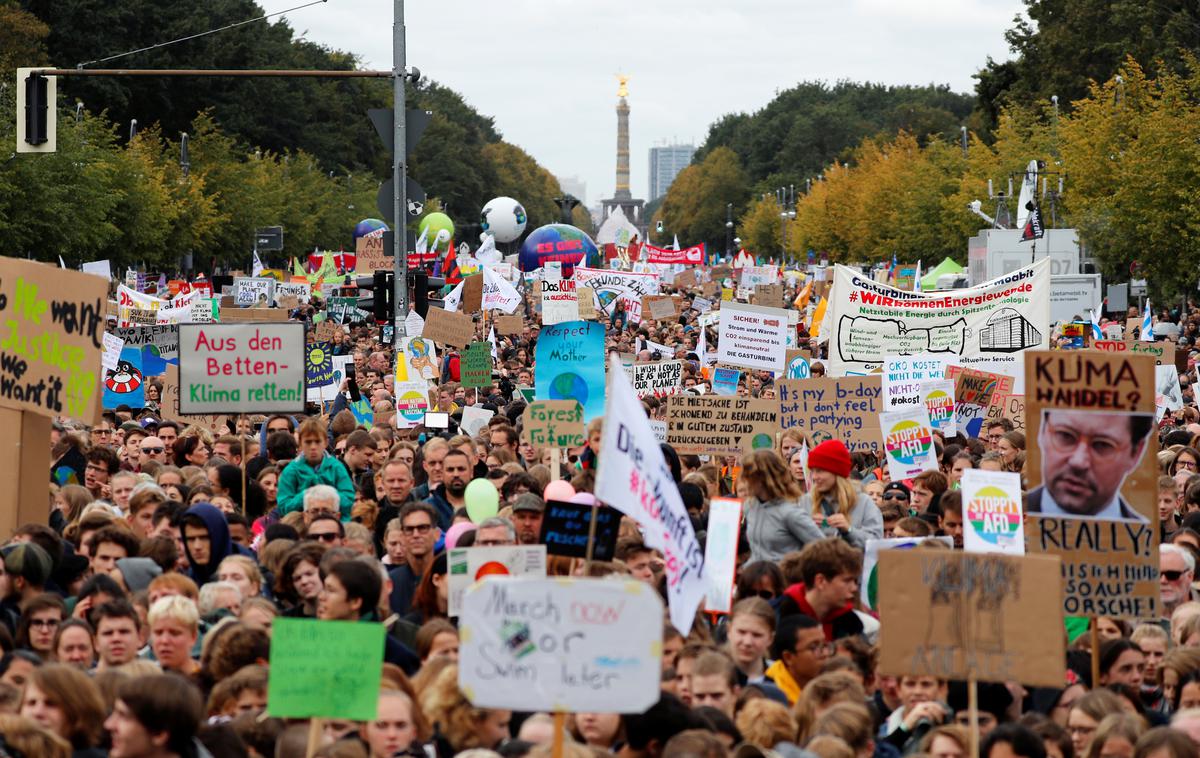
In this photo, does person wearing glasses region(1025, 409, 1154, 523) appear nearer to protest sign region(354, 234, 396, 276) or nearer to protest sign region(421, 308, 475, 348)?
protest sign region(421, 308, 475, 348)

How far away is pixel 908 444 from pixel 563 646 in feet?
29.0

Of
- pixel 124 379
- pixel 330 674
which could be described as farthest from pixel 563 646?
pixel 124 379

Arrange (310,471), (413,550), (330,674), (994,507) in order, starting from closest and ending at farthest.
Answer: (330,674), (413,550), (994,507), (310,471)

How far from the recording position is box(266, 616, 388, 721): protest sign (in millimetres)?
5691

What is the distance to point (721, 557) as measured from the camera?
8.46m

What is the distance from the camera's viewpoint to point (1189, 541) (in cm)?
962

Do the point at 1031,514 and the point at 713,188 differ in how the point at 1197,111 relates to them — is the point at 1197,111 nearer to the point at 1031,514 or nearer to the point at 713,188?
the point at 1031,514

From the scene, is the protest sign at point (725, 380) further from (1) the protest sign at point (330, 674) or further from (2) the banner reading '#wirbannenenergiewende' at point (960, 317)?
(1) the protest sign at point (330, 674)

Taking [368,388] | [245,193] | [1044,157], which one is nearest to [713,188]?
[245,193]

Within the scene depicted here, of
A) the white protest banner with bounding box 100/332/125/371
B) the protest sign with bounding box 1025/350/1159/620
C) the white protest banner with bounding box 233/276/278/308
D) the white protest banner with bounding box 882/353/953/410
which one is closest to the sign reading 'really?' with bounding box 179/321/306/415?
the white protest banner with bounding box 882/353/953/410

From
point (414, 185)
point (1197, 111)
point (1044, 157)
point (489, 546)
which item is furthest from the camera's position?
point (1044, 157)

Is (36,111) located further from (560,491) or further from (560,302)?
(560,491)

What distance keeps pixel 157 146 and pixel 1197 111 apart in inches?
1529

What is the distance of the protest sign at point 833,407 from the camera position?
15.3 metres
